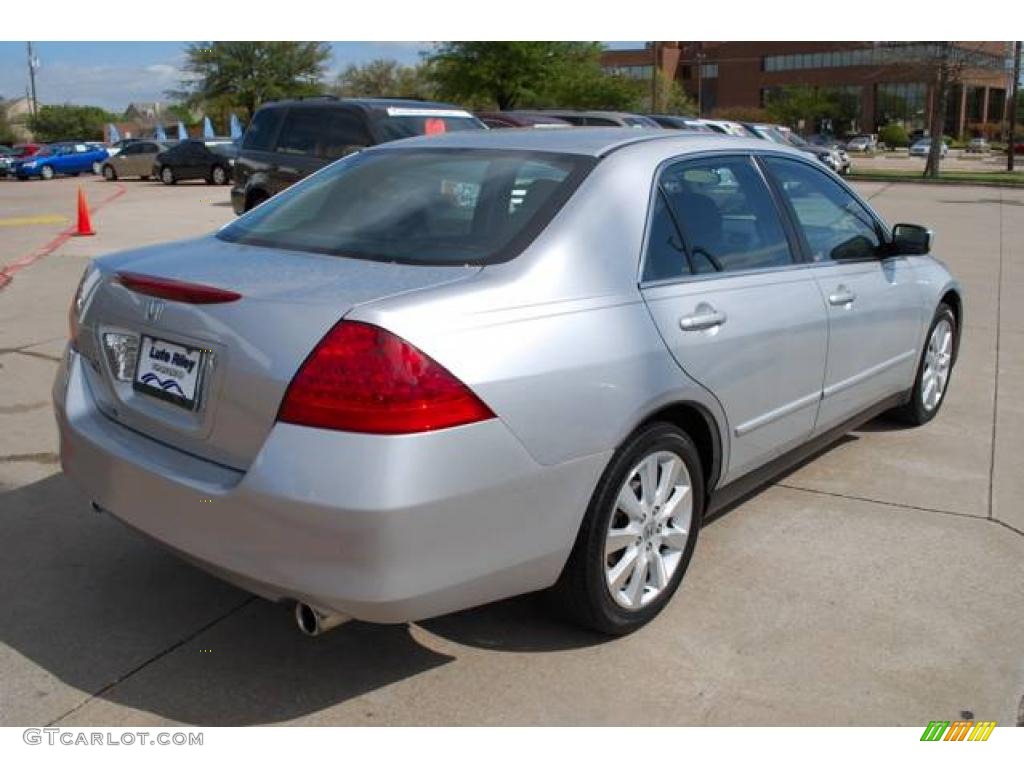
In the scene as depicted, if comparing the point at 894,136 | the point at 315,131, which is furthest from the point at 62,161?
the point at 894,136

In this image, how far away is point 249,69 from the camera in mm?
57562

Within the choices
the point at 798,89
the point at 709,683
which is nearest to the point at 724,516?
the point at 709,683

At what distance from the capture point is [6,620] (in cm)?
334

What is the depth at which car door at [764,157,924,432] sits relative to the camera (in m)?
4.21

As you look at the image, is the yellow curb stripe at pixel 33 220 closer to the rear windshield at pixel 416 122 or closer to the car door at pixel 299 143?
the car door at pixel 299 143

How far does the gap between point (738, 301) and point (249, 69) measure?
59100mm

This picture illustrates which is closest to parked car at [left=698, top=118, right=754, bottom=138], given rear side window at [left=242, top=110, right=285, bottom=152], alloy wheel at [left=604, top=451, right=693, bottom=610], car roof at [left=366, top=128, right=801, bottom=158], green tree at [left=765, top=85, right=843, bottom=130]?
rear side window at [left=242, top=110, right=285, bottom=152]

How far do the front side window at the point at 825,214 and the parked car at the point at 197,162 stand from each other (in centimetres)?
2757

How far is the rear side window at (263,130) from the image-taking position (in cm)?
1208

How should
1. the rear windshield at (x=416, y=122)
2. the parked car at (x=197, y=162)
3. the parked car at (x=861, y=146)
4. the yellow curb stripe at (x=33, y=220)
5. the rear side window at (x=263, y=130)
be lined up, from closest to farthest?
the rear windshield at (x=416, y=122), the rear side window at (x=263, y=130), the yellow curb stripe at (x=33, y=220), the parked car at (x=197, y=162), the parked car at (x=861, y=146)

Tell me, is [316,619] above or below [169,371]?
below

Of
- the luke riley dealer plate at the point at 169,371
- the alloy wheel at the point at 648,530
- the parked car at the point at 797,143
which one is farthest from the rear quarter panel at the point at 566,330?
the parked car at the point at 797,143

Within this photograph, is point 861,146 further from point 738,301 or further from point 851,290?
point 738,301

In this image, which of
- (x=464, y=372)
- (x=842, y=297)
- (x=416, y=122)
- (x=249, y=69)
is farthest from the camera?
(x=249, y=69)
